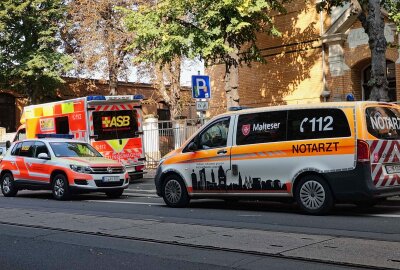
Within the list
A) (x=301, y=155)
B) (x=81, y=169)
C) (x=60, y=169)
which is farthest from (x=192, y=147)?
(x=60, y=169)

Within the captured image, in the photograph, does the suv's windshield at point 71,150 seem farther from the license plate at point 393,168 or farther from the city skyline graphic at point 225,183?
the license plate at point 393,168

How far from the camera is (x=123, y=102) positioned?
18.7 m

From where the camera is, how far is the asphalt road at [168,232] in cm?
631

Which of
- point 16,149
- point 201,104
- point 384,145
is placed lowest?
point 384,145

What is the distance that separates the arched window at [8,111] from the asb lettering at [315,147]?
96.7ft

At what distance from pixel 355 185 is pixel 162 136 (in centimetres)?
1703

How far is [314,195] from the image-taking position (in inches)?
375

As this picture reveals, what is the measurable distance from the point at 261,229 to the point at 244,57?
14221mm

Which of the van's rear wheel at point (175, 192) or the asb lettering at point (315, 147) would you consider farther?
the van's rear wheel at point (175, 192)

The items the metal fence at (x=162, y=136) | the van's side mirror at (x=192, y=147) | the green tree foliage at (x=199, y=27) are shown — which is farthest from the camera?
Answer: the metal fence at (x=162, y=136)

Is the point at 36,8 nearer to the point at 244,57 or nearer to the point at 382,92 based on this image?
the point at 244,57

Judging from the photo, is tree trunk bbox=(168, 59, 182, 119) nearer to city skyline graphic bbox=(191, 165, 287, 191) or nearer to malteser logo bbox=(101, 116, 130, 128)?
malteser logo bbox=(101, 116, 130, 128)

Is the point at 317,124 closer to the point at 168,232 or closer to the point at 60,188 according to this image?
the point at 168,232

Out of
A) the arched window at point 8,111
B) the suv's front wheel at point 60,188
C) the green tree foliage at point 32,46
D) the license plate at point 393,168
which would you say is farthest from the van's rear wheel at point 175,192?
the arched window at point 8,111
